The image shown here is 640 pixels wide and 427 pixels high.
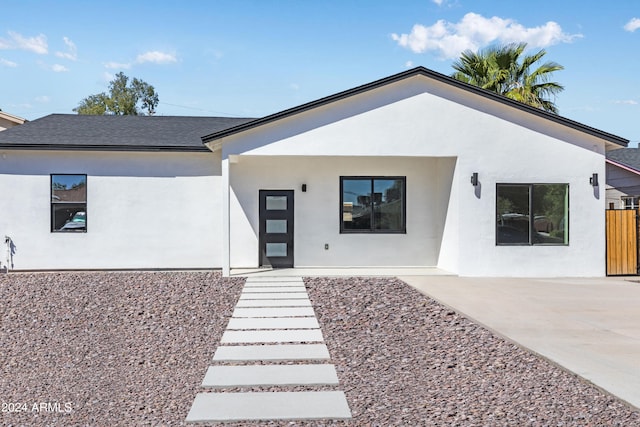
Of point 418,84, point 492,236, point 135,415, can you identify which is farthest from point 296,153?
point 135,415

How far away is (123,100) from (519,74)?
37164mm

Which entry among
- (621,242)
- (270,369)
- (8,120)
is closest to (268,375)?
(270,369)

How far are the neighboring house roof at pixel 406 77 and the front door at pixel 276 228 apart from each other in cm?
237

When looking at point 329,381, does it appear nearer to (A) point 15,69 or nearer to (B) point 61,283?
(B) point 61,283

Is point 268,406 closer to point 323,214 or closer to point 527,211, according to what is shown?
point 323,214

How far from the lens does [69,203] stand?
1200cm

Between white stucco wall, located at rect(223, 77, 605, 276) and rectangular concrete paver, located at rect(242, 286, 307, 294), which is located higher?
white stucco wall, located at rect(223, 77, 605, 276)

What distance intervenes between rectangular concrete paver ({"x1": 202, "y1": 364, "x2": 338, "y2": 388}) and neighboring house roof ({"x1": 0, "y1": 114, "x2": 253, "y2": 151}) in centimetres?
804

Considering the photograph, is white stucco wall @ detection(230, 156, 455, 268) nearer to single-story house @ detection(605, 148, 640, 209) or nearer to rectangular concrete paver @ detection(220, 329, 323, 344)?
rectangular concrete paver @ detection(220, 329, 323, 344)

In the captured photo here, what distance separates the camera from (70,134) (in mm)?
12625

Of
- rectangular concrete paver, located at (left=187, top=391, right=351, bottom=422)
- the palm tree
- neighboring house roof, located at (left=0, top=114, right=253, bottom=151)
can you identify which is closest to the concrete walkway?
rectangular concrete paver, located at (left=187, top=391, right=351, bottom=422)

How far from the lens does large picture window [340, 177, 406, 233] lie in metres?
12.6

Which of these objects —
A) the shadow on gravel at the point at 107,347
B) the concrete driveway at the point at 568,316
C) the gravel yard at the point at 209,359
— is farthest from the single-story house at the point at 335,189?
the gravel yard at the point at 209,359

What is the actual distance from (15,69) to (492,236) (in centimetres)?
2829
